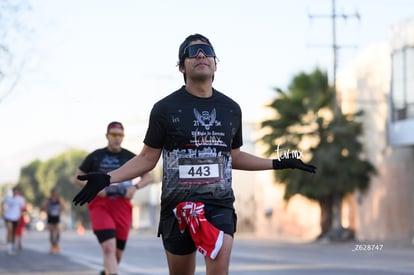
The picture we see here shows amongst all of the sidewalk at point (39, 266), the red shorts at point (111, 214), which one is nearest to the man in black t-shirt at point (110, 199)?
the red shorts at point (111, 214)

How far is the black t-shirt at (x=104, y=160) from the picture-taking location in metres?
11.1

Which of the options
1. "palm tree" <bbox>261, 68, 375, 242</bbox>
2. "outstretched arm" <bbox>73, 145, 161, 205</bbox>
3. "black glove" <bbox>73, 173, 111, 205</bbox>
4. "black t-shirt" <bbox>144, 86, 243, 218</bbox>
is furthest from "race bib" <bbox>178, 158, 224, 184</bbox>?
"palm tree" <bbox>261, 68, 375, 242</bbox>

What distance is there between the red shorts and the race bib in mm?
5366

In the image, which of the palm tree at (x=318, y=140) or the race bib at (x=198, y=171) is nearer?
the race bib at (x=198, y=171)

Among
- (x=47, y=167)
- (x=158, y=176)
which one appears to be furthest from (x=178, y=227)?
(x=47, y=167)

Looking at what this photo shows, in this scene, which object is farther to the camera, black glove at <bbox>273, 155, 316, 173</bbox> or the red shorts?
the red shorts

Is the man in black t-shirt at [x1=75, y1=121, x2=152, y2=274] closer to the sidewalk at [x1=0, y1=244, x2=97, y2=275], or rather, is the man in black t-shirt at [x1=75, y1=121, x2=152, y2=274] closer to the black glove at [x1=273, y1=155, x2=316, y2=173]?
the sidewalk at [x1=0, y1=244, x2=97, y2=275]

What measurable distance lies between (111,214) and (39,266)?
632 centimetres

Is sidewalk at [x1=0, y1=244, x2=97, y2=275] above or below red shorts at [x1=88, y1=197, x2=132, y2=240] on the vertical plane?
below

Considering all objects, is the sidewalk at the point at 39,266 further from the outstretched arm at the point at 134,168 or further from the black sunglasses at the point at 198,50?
the black sunglasses at the point at 198,50

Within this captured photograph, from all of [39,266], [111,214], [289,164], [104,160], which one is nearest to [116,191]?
[111,214]

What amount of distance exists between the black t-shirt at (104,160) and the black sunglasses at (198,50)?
521 centimetres

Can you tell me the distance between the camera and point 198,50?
19.5ft

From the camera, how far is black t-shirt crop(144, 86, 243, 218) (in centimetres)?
583
